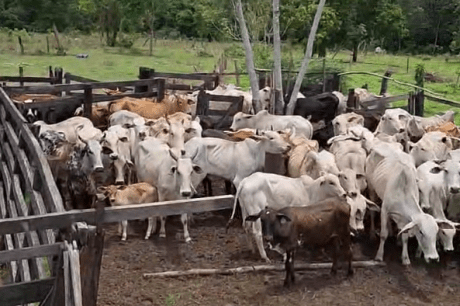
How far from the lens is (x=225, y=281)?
7.21 m

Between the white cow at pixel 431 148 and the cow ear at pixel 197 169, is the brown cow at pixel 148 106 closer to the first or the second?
the cow ear at pixel 197 169

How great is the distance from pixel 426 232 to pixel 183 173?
325 cm

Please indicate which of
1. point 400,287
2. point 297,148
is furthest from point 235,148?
point 400,287

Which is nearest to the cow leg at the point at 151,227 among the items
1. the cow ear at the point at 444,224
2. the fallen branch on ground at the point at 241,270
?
the fallen branch on ground at the point at 241,270

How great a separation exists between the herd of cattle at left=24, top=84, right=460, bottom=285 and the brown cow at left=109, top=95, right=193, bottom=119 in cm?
82

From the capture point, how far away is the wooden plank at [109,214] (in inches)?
152

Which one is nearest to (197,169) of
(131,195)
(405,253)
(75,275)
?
(131,195)

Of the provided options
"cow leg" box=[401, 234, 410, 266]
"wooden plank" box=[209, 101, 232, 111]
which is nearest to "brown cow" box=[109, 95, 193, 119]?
"wooden plank" box=[209, 101, 232, 111]

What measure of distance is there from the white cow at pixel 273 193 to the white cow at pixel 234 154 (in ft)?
4.17

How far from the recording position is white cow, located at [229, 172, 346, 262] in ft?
25.5

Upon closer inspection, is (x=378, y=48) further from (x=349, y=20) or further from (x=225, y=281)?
(x=225, y=281)

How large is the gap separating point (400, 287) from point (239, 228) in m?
2.61

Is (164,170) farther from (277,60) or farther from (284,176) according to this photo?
(277,60)

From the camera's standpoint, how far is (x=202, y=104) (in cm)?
1276
